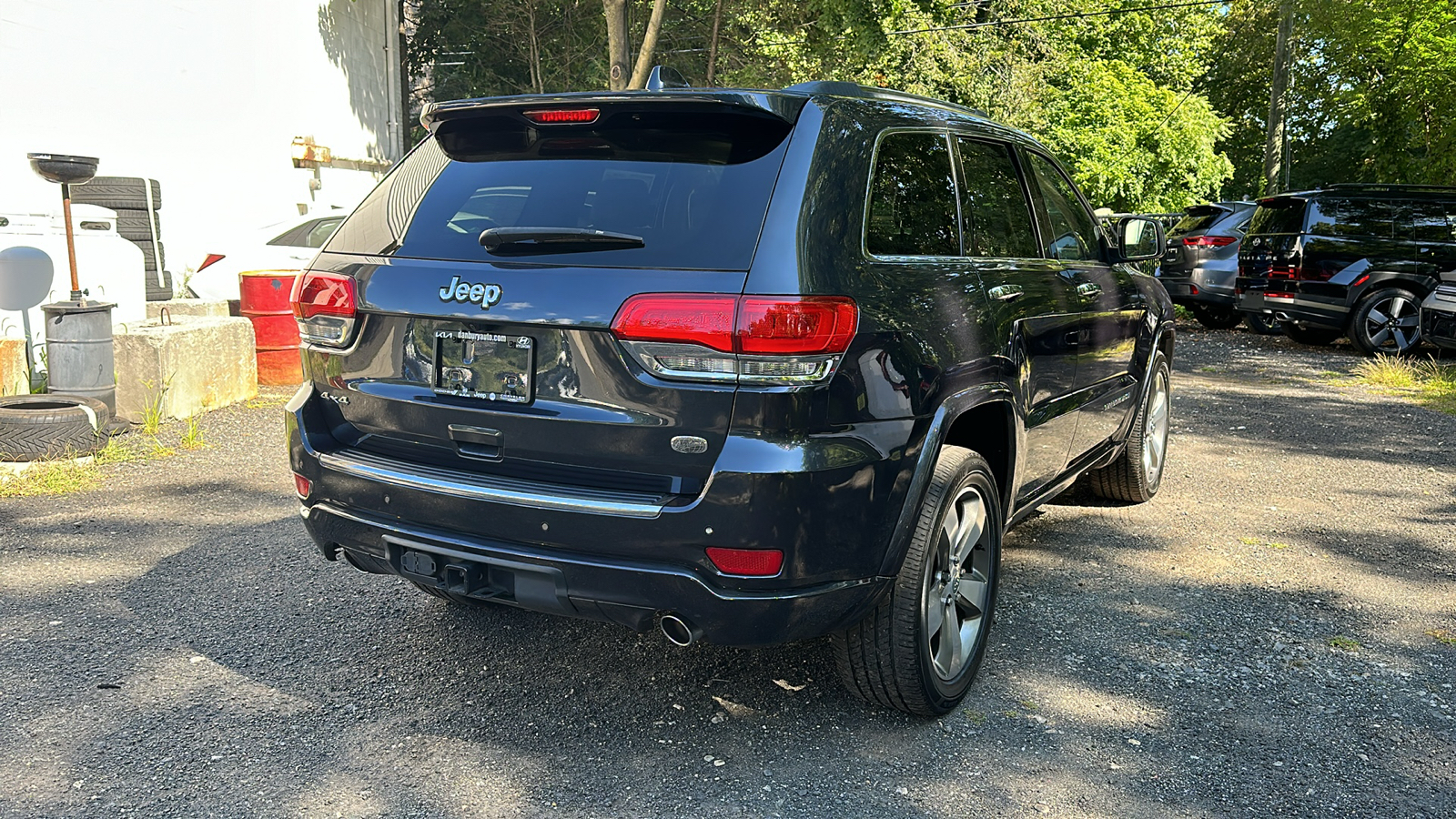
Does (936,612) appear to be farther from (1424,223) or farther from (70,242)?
(1424,223)

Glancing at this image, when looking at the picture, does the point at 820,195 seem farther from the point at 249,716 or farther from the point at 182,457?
the point at 182,457

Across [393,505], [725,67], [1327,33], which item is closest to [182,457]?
[393,505]

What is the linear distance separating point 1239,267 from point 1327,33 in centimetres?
740

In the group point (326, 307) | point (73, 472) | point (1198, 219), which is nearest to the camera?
point (326, 307)

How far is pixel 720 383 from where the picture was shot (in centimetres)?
288

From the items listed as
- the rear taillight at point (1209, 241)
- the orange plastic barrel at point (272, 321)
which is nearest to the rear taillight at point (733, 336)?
the orange plastic barrel at point (272, 321)

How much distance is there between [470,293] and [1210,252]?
46.1ft

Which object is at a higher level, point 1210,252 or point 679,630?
point 1210,252

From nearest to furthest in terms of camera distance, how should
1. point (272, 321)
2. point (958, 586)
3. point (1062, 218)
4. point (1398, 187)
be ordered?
1. point (958, 586)
2. point (1062, 218)
3. point (272, 321)
4. point (1398, 187)

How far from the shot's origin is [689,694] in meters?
3.79

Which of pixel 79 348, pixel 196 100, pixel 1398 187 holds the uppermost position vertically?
pixel 196 100

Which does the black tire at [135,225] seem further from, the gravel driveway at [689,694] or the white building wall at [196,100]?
the gravel driveway at [689,694]

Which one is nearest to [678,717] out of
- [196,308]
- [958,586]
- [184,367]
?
[958,586]

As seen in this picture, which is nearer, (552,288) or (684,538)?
(684,538)
